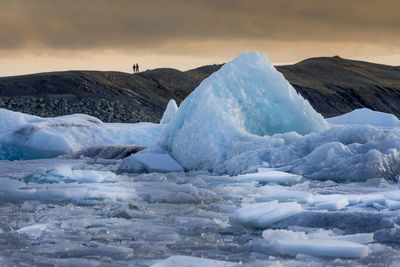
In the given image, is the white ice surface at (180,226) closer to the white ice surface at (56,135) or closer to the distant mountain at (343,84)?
the white ice surface at (56,135)

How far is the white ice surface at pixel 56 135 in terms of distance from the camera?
2008cm

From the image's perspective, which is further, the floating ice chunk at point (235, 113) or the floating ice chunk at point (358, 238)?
the floating ice chunk at point (235, 113)

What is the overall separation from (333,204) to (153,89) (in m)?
44.6

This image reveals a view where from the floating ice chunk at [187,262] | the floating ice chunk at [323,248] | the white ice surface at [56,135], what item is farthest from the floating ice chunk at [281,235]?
the white ice surface at [56,135]

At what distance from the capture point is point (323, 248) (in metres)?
4.44

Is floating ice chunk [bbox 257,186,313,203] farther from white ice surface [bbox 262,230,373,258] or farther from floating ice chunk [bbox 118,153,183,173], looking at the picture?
floating ice chunk [bbox 118,153,183,173]

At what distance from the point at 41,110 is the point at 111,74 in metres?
15.3

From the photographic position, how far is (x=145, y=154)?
1202 cm

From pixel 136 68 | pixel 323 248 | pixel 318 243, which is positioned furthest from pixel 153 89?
pixel 323 248

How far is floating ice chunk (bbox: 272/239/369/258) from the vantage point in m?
4.41

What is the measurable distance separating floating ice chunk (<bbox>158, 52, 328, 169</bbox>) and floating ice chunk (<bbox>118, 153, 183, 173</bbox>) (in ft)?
0.63

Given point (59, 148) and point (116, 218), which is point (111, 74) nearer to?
point (59, 148)

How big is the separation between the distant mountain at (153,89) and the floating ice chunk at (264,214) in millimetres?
29044

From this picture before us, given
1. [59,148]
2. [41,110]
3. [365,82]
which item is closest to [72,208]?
[59,148]
